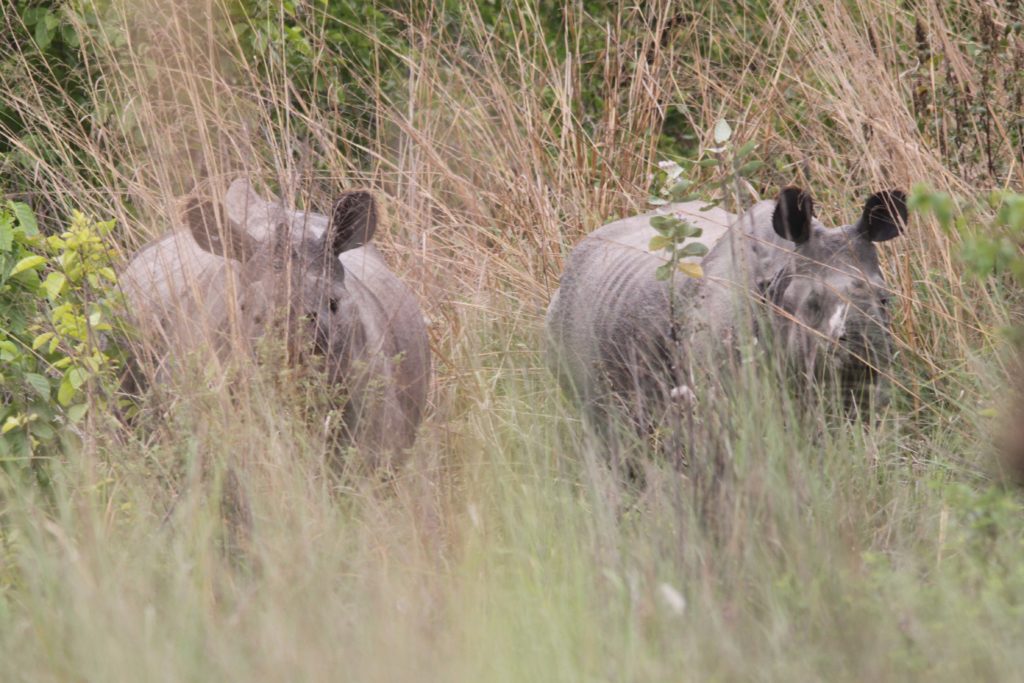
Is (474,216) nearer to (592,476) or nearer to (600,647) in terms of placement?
(592,476)

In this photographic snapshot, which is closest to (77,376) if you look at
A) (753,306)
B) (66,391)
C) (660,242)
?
(66,391)

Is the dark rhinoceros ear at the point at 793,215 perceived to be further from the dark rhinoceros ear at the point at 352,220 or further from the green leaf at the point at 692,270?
the dark rhinoceros ear at the point at 352,220

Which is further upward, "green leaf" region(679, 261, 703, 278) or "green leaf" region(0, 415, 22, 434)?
→ "green leaf" region(679, 261, 703, 278)

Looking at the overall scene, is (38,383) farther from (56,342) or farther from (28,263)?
(28,263)

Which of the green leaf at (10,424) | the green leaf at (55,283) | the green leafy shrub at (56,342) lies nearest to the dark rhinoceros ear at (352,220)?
the green leafy shrub at (56,342)

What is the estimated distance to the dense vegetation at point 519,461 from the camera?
123 inches

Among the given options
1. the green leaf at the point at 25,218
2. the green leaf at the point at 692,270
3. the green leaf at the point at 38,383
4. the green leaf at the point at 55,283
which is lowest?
the green leaf at the point at 38,383

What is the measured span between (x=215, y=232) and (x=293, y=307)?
0.46m

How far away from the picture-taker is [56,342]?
4656 millimetres

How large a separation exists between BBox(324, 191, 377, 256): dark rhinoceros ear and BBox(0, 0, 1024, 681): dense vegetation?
0.23 metres

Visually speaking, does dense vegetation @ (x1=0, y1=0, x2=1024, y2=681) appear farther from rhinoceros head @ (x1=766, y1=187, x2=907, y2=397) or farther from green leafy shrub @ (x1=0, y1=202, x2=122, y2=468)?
rhinoceros head @ (x1=766, y1=187, x2=907, y2=397)

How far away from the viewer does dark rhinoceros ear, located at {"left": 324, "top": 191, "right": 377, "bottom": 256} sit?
198 inches

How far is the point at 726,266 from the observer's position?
505cm

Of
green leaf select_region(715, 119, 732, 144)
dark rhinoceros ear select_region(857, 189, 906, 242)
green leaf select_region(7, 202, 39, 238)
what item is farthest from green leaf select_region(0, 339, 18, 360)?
dark rhinoceros ear select_region(857, 189, 906, 242)
